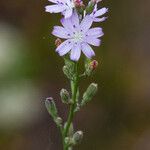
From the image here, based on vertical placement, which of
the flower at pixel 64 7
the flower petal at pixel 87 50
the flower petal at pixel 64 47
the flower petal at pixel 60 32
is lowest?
the flower petal at pixel 87 50

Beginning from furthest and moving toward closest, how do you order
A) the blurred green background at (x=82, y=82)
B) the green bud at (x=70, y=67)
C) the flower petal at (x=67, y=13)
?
the blurred green background at (x=82, y=82) < the green bud at (x=70, y=67) < the flower petal at (x=67, y=13)

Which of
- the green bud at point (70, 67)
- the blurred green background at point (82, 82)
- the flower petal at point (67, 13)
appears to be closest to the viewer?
the flower petal at point (67, 13)

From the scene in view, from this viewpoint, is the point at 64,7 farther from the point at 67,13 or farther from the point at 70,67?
the point at 70,67

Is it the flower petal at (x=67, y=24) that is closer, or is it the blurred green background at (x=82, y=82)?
the flower petal at (x=67, y=24)

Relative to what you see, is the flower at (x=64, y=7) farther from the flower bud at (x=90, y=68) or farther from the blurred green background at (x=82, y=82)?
the blurred green background at (x=82, y=82)

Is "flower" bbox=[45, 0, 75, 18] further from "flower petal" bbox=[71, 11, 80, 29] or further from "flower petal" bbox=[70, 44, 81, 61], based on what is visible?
"flower petal" bbox=[70, 44, 81, 61]

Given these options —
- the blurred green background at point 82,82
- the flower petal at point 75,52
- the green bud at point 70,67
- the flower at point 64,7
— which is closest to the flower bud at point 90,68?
the green bud at point 70,67

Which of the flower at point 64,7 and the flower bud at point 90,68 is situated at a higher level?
the flower at point 64,7
